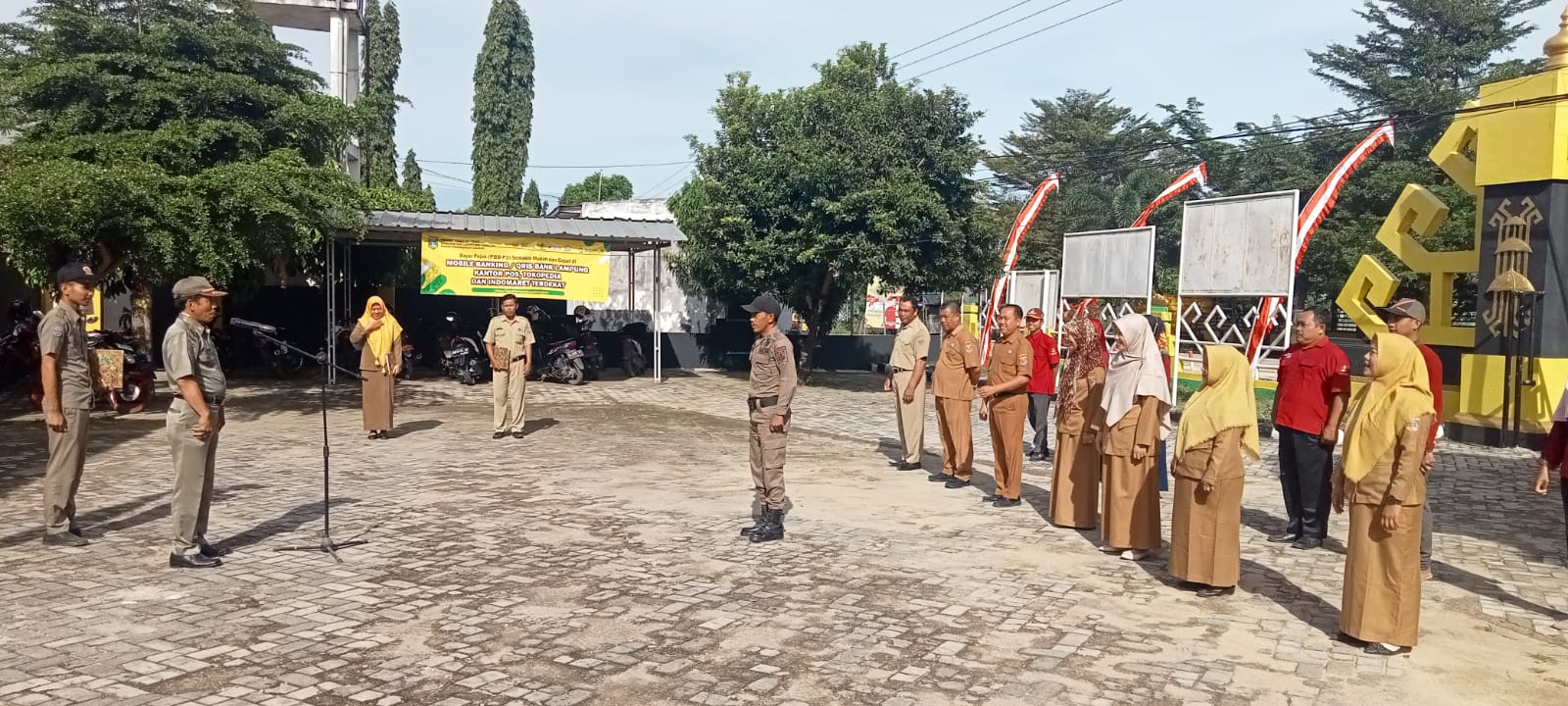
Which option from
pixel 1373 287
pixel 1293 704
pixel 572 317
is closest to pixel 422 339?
pixel 572 317

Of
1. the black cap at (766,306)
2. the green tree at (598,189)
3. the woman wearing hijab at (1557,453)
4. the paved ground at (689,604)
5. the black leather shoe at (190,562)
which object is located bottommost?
the paved ground at (689,604)

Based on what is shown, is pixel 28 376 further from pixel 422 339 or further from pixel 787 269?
pixel 787 269

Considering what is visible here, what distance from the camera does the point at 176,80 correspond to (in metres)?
12.4

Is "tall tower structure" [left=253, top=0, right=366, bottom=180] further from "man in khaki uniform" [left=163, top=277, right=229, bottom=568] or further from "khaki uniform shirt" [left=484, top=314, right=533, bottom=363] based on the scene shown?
"man in khaki uniform" [left=163, top=277, right=229, bottom=568]

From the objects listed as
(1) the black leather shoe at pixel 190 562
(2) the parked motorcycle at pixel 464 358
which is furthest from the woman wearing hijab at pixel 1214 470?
(2) the parked motorcycle at pixel 464 358

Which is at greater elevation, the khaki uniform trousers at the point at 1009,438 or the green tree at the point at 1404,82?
the green tree at the point at 1404,82

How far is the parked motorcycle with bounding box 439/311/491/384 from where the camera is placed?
18375 mm

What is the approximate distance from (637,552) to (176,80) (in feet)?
31.1

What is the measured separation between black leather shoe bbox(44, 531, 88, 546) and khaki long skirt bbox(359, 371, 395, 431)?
4895 mm

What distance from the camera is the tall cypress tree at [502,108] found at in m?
43.2

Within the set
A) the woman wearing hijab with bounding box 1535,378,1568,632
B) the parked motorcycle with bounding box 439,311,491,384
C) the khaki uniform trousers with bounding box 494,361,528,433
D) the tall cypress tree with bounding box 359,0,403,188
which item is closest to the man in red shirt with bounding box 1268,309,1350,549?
the woman wearing hijab with bounding box 1535,378,1568,632

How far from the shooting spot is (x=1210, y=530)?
229 inches

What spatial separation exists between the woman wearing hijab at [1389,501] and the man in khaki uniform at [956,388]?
14.3 feet

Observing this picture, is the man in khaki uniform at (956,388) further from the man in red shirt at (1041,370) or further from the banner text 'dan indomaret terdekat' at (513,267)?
the banner text 'dan indomaret terdekat' at (513,267)
